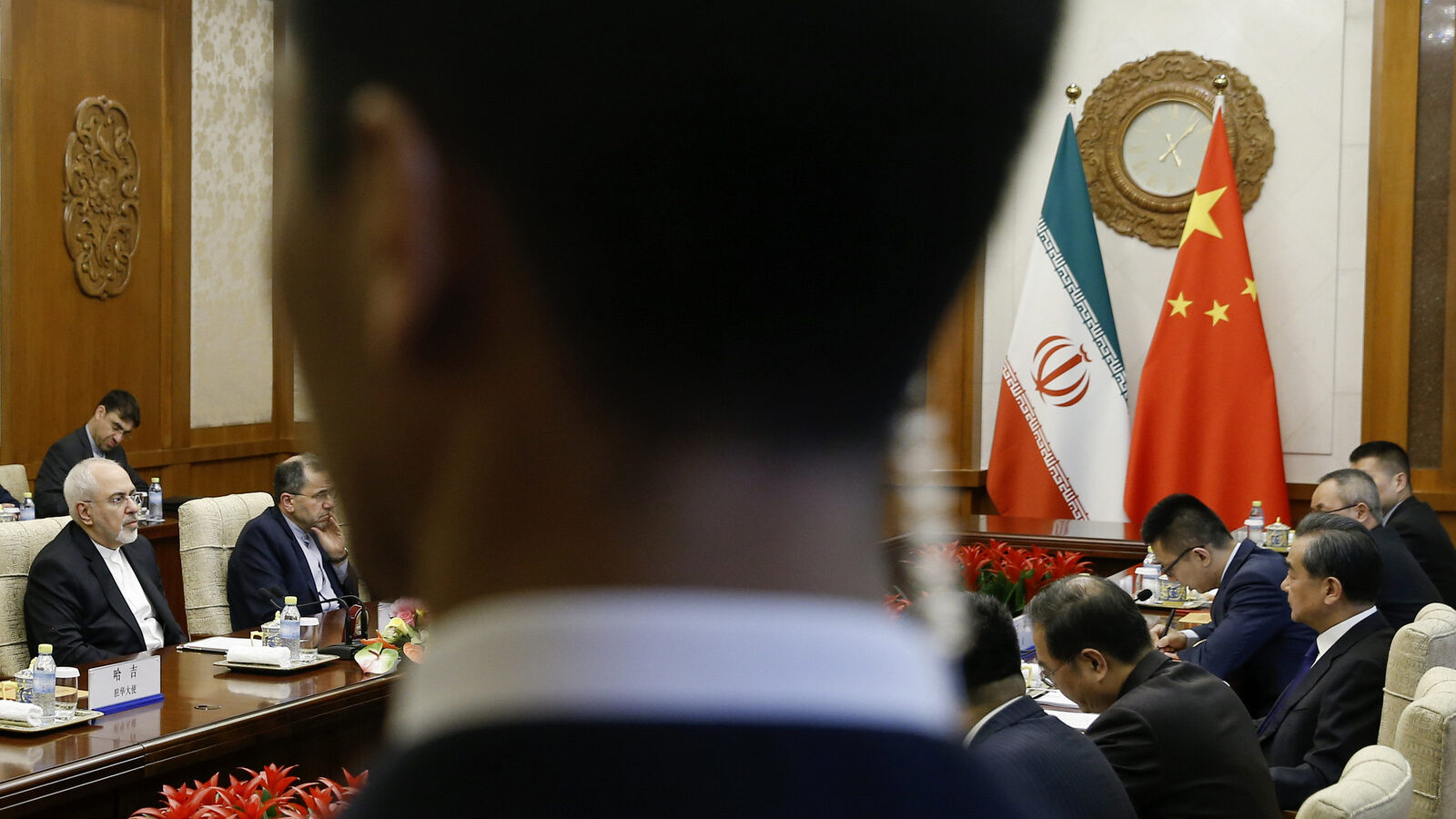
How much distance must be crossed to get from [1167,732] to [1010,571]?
216cm

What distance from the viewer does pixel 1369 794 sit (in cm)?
232

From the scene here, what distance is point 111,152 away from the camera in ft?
26.7

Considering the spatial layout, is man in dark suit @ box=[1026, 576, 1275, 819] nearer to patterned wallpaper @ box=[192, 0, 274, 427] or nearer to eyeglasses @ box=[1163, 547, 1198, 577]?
eyeglasses @ box=[1163, 547, 1198, 577]

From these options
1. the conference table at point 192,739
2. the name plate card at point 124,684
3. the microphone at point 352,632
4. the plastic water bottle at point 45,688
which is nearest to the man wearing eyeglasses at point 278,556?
the microphone at point 352,632

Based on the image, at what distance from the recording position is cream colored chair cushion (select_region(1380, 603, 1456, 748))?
3441 mm

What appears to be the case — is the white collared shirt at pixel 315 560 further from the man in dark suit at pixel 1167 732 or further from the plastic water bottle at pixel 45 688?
the man in dark suit at pixel 1167 732

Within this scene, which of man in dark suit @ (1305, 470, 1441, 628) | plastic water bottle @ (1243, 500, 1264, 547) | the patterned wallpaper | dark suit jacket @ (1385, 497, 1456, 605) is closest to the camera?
man in dark suit @ (1305, 470, 1441, 628)

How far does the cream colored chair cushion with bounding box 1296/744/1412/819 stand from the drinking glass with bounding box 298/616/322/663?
278 centimetres

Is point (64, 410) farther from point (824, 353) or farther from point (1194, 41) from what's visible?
point (824, 353)

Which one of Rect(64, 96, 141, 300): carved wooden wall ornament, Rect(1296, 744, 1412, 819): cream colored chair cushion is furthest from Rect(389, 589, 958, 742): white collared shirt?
Rect(64, 96, 141, 300): carved wooden wall ornament

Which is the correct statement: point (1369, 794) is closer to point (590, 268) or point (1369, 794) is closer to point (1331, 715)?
point (1331, 715)

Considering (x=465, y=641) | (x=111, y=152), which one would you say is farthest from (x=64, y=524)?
(x=465, y=641)

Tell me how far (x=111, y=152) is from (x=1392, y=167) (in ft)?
23.7

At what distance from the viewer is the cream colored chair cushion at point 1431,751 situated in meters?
2.76
